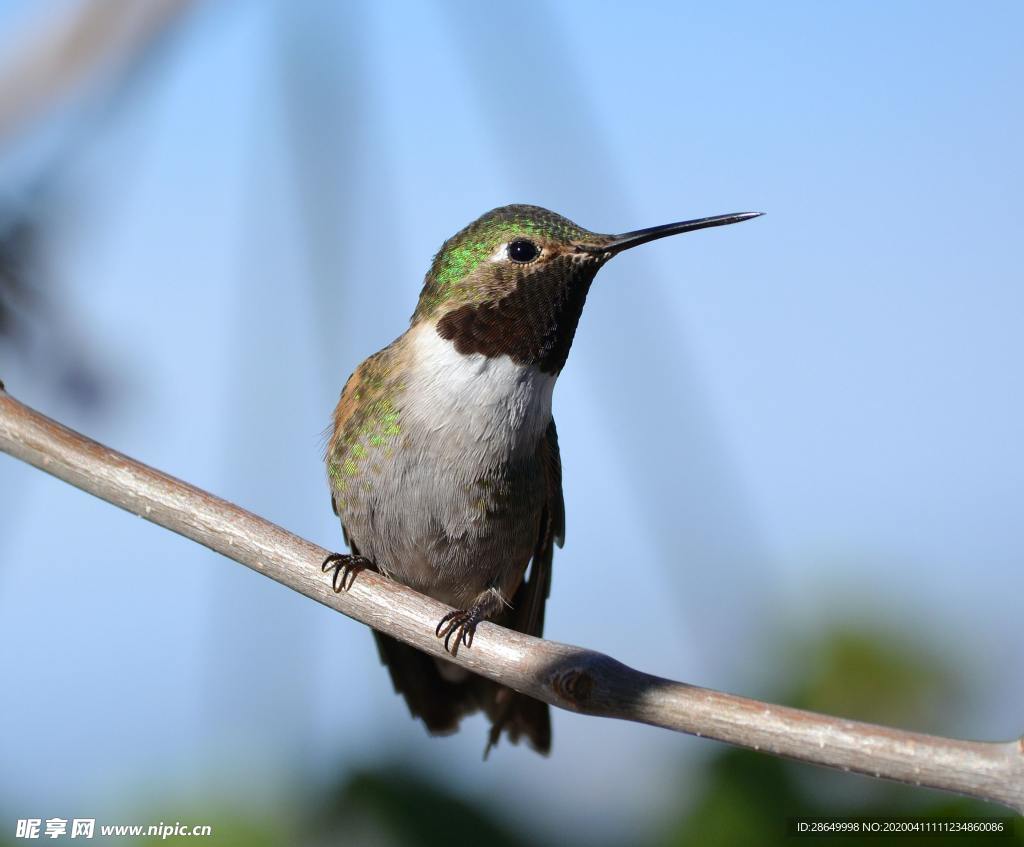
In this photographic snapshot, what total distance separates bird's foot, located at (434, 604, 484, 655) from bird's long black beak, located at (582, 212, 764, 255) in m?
1.26

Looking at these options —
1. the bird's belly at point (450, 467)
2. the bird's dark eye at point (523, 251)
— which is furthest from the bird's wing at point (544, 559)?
the bird's dark eye at point (523, 251)

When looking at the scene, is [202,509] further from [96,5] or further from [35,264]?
[96,5]

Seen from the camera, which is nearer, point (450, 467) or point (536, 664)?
point (536, 664)

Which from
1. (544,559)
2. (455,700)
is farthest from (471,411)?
(455,700)

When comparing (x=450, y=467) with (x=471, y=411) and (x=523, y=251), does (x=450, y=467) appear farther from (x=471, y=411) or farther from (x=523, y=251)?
(x=523, y=251)

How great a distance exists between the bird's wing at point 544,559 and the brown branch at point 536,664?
1274 millimetres

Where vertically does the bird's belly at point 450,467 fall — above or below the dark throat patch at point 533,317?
below

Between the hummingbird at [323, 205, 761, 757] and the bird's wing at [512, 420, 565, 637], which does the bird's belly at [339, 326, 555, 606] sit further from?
the bird's wing at [512, 420, 565, 637]

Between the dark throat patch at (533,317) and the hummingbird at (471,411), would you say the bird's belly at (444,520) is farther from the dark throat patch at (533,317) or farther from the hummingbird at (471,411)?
the dark throat patch at (533,317)

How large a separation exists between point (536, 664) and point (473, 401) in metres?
1.27

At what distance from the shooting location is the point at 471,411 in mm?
3516

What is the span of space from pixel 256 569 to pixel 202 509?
20 centimetres

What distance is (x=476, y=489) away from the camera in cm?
360

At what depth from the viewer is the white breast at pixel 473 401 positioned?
3.52m
